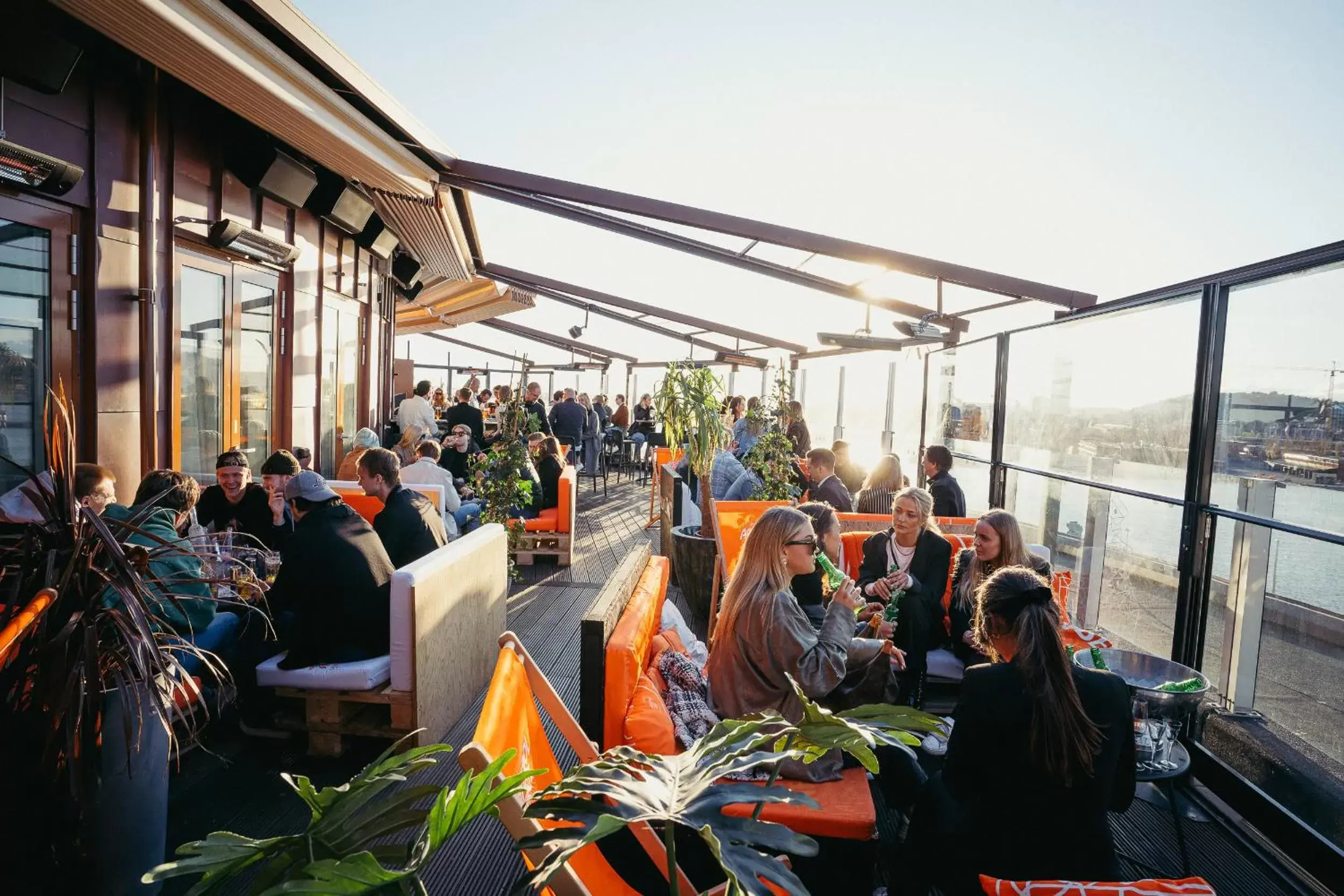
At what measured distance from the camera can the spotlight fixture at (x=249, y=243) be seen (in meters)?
5.33

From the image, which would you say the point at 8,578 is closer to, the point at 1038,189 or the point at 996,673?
the point at 996,673

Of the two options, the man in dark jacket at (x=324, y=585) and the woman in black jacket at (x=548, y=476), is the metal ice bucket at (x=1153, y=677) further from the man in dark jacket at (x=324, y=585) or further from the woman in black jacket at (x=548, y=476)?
the woman in black jacket at (x=548, y=476)

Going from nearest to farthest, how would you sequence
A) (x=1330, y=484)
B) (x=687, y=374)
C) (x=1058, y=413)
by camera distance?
(x=1330, y=484)
(x=1058, y=413)
(x=687, y=374)

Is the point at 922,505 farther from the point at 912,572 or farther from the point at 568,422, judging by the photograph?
the point at 568,422

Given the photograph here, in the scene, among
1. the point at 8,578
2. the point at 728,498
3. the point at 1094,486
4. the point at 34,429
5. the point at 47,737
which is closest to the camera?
the point at 47,737

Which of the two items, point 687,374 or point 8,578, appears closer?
point 8,578

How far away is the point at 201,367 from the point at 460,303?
8740 mm

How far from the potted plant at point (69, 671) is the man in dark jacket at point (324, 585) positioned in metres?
1.45

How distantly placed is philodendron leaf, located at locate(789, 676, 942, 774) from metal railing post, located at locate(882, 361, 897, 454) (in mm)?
9938

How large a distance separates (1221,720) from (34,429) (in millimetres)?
6180

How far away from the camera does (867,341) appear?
25.8 feet

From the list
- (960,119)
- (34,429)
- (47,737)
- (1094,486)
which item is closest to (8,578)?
(47,737)

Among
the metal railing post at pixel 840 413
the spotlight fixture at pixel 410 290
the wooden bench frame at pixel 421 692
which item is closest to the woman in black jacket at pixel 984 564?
the wooden bench frame at pixel 421 692

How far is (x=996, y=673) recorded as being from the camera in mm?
2111
